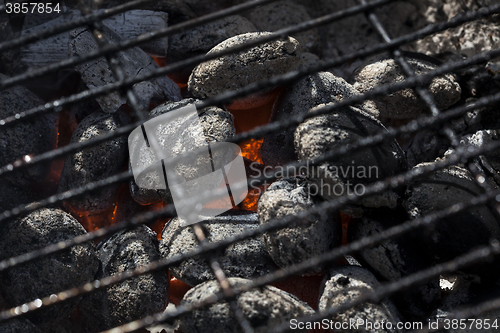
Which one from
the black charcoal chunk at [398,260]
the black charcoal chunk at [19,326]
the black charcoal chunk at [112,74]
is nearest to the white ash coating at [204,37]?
the black charcoal chunk at [112,74]

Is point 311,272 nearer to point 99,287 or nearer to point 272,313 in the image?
point 272,313

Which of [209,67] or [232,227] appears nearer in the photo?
[232,227]

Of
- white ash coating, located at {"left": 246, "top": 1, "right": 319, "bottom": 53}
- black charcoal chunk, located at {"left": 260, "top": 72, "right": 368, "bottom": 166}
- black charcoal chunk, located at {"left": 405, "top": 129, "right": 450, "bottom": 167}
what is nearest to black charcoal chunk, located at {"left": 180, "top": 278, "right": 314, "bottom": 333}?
black charcoal chunk, located at {"left": 260, "top": 72, "right": 368, "bottom": 166}

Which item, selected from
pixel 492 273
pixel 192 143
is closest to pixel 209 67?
pixel 192 143

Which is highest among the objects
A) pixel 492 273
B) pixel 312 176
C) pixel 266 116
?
pixel 266 116

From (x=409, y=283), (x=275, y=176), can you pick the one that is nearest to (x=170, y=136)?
(x=275, y=176)

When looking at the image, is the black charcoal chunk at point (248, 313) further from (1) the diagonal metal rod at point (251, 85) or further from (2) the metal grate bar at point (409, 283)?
(1) the diagonal metal rod at point (251, 85)

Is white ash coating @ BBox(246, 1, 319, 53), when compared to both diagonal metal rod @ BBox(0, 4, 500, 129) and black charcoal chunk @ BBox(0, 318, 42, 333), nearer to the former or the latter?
diagonal metal rod @ BBox(0, 4, 500, 129)

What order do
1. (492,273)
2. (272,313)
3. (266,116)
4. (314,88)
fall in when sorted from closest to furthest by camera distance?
(272,313) → (492,273) → (314,88) → (266,116)

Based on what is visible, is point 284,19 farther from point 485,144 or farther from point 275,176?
point 275,176
